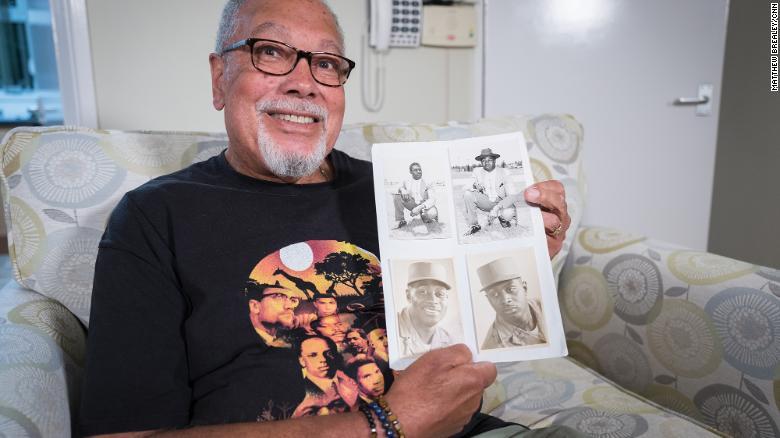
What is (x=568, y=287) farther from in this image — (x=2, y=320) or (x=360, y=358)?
(x=2, y=320)

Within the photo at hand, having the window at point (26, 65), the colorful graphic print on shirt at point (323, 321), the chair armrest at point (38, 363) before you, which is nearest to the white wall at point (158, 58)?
the chair armrest at point (38, 363)

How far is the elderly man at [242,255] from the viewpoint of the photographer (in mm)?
655

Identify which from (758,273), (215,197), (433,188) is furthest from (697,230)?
(215,197)

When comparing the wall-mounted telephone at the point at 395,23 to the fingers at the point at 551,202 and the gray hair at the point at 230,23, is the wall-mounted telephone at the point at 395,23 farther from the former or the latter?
the fingers at the point at 551,202

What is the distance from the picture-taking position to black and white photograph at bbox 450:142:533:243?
0.73 metres

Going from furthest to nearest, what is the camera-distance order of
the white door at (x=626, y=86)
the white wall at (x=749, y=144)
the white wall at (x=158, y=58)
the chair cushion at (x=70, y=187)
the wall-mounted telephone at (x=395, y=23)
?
1. the white wall at (x=749, y=144)
2. the white door at (x=626, y=86)
3. the wall-mounted telephone at (x=395, y=23)
4. the white wall at (x=158, y=58)
5. the chair cushion at (x=70, y=187)

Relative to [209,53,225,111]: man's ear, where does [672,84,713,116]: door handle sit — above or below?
above

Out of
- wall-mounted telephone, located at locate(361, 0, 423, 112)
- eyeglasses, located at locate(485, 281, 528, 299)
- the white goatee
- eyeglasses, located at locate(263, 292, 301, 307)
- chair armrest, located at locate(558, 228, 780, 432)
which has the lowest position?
chair armrest, located at locate(558, 228, 780, 432)

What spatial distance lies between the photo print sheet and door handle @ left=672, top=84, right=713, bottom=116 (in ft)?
6.42

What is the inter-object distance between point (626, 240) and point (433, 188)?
69 cm

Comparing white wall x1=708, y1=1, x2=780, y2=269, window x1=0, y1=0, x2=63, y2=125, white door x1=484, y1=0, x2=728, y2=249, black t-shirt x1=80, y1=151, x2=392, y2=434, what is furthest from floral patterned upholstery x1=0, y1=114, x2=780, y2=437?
window x1=0, y1=0, x2=63, y2=125

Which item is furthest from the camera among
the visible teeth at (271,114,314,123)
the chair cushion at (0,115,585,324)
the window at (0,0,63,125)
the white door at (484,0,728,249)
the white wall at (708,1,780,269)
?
the window at (0,0,63,125)

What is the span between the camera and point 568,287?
1.25 meters

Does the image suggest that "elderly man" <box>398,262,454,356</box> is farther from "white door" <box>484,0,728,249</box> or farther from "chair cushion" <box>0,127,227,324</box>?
"white door" <box>484,0,728,249</box>
